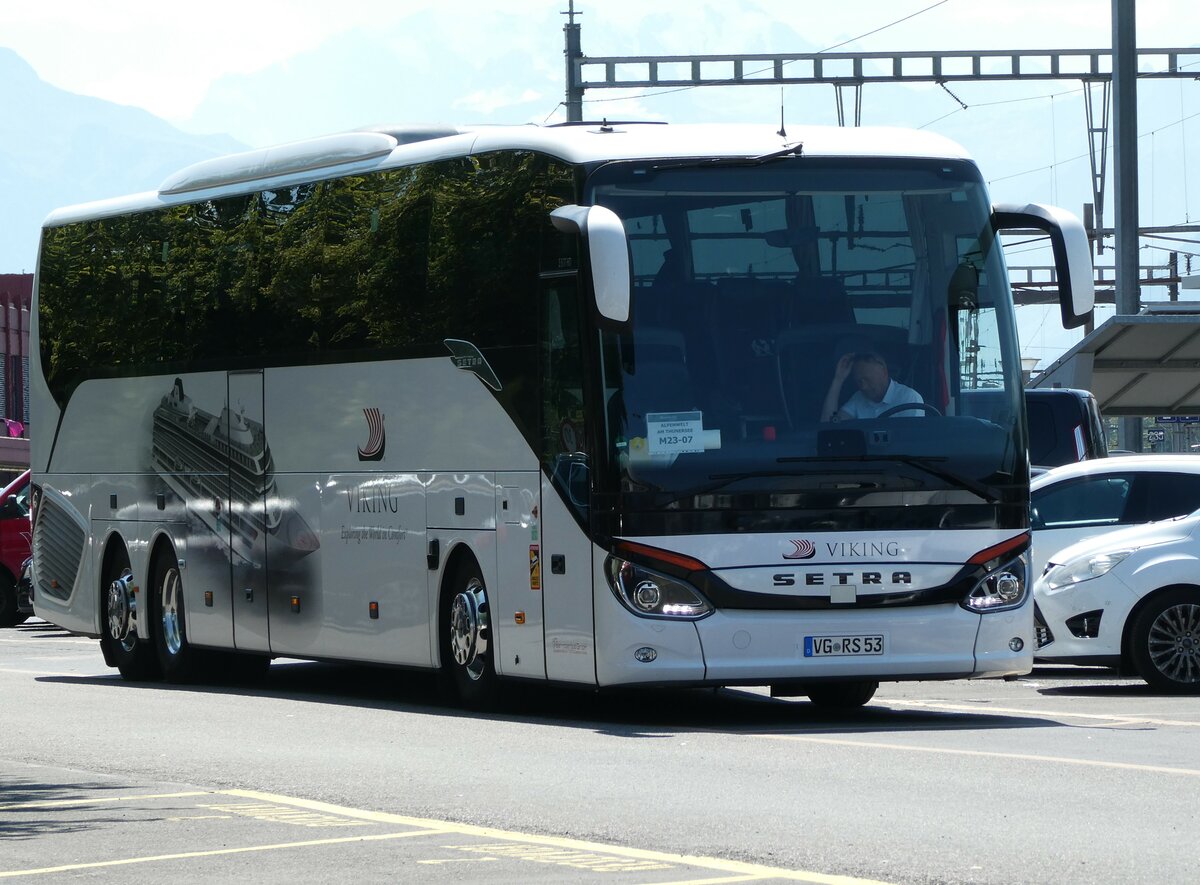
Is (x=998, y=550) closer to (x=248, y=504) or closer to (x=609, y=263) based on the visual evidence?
(x=609, y=263)

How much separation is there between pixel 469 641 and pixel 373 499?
164 centimetres

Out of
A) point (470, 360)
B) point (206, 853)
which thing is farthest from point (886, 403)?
point (206, 853)

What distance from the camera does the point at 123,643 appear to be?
20344mm

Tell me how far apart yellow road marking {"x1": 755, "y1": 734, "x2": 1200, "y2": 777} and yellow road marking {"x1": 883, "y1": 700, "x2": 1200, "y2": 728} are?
2.00 meters

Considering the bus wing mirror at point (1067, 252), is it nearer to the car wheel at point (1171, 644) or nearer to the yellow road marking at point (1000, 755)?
the yellow road marking at point (1000, 755)

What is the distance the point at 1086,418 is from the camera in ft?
88.5

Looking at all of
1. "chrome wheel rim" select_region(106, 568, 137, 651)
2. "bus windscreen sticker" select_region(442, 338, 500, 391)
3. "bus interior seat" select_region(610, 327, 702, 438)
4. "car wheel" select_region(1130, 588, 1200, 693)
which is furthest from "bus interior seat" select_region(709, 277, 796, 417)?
"chrome wheel rim" select_region(106, 568, 137, 651)

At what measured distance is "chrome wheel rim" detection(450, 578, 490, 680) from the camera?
14875 mm

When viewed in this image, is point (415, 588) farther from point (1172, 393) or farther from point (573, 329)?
point (1172, 393)

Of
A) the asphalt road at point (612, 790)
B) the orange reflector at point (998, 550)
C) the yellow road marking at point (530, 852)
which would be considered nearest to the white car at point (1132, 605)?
the asphalt road at point (612, 790)

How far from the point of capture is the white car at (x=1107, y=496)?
58.2 ft

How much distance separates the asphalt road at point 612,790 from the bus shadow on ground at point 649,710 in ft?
0.21

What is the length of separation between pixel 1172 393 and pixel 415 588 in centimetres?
1845

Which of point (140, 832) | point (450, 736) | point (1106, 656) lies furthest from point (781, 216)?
point (140, 832)
